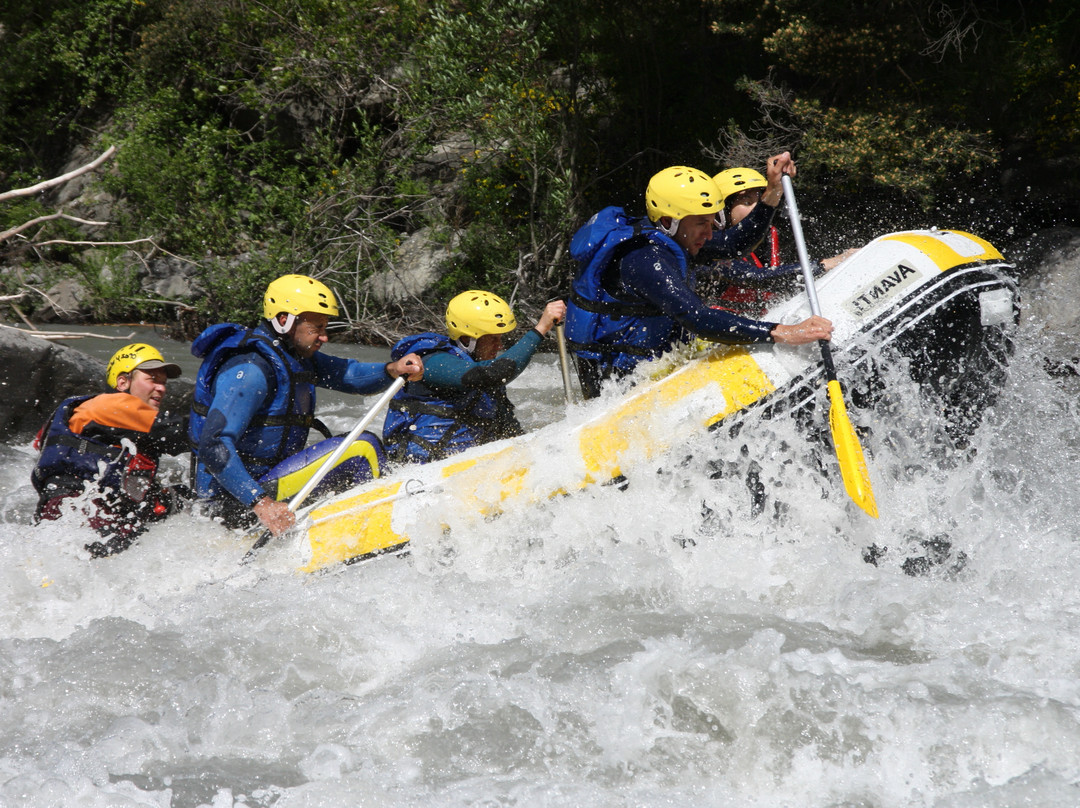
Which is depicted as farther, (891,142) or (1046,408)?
(891,142)

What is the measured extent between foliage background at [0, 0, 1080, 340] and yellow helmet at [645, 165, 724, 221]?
18.3 feet

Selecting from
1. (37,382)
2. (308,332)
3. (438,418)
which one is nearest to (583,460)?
(438,418)

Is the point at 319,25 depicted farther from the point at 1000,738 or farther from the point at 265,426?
the point at 1000,738

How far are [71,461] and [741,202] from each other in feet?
11.9

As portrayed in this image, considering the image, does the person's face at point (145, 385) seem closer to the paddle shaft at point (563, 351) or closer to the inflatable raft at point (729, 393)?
the inflatable raft at point (729, 393)

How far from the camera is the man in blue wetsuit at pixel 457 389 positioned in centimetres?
394

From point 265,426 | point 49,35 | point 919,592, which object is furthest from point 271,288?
point 49,35

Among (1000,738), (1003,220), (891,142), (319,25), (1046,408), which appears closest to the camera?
(1000,738)

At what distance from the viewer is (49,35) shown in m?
15.4

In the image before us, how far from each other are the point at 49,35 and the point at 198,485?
15.4 m

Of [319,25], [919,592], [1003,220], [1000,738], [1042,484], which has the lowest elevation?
[1000,738]

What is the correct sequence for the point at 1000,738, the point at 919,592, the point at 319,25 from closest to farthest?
the point at 1000,738
the point at 919,592
the point at 319,25

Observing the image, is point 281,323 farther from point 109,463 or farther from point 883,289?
point 883,289

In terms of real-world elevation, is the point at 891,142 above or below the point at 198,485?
above
